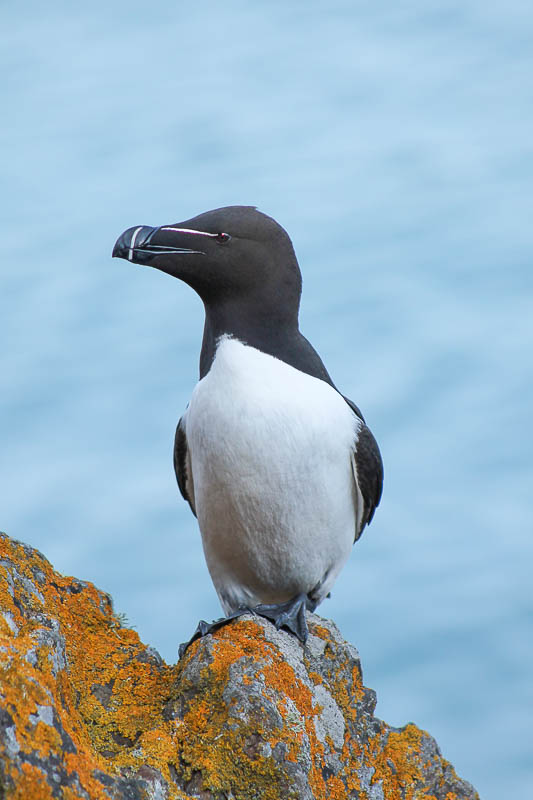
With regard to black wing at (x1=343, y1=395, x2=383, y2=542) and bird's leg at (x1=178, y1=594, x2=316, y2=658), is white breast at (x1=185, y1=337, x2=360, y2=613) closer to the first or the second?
black wing at (x1=343, y1=395, x2=383, y2=542)

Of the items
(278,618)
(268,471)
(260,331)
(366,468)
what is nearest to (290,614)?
(278,618)

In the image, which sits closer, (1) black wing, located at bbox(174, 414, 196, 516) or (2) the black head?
(2) the black head

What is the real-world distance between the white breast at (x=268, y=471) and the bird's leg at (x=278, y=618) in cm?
25

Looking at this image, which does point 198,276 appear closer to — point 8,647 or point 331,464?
point 331,464

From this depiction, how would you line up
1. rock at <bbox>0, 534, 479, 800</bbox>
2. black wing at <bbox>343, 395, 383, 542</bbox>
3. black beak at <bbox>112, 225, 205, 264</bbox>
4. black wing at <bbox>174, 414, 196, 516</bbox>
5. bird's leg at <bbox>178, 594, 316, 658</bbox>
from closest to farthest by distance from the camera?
1. rock at <bbox>0, 534, 479, 800</bbox>
2. bird's leg at <bbox>178, 594, 316, 658</bbox>
3. black beak at <bbox>112, 225, 205, 264</bbox>
4. black wing at <bbox>343, 395, 383, 542</bbox>
5. black wing at <bbox>174, 414, 196, 516</bbox>

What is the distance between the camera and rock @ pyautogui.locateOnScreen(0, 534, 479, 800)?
431cm

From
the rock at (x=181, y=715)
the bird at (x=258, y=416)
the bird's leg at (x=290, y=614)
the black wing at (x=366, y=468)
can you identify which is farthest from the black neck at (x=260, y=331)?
the rock at (x=181, y=715)

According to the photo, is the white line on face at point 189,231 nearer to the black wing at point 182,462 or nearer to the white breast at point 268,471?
the white breast at point 268,471

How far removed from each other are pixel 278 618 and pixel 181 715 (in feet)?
2.76

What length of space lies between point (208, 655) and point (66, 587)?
105 cm

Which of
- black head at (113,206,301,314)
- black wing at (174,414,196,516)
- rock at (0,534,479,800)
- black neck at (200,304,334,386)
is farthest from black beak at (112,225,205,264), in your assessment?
rock at (0,534,479,800)

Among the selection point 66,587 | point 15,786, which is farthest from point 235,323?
point 15,786

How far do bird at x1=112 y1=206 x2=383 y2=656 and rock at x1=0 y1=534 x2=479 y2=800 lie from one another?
329 millimetres

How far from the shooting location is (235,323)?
236 inches
